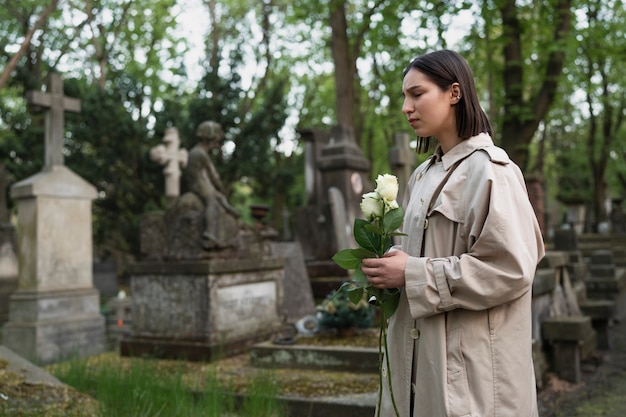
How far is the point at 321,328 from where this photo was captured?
6.39 metres

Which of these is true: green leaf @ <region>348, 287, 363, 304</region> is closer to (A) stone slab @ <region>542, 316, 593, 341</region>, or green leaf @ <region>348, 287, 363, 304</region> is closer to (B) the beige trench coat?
(B) the beige trench coat

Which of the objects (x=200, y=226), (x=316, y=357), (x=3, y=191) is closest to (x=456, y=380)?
(x=316, y=357)

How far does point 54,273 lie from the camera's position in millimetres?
8188

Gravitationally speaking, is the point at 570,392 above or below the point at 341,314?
below

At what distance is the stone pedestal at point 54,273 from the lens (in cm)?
781

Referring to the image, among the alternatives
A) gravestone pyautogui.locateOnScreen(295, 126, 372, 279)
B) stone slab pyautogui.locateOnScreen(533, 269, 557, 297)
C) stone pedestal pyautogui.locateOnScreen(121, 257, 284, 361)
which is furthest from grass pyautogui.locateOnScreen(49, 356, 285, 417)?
gravestone pyautogui.locateOnScreen(295, 126, 372, 279)

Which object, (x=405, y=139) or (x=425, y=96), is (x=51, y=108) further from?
(x=425, y=96)

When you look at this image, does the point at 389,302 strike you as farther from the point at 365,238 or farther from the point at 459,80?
the point at 459,80

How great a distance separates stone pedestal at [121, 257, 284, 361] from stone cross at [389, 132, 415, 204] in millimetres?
4112

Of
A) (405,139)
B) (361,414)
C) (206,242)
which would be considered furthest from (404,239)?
(405,139)

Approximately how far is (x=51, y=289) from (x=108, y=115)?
7827 mm

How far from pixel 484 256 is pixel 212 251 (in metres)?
5.22

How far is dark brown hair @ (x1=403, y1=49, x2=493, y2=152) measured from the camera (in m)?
2.01

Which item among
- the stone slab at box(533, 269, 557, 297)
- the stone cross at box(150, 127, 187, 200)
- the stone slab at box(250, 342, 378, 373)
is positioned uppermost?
the stone cross at box(150, 127, 187, 200)
